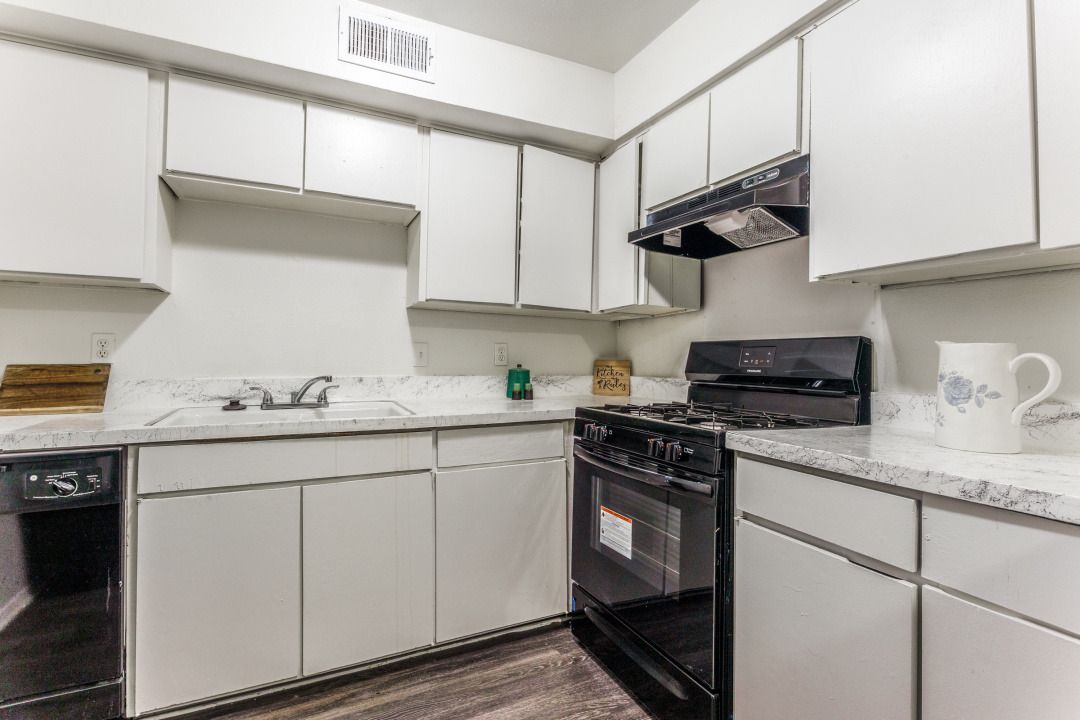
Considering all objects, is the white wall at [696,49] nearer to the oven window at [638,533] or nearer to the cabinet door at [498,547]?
the oven window at [638,533]

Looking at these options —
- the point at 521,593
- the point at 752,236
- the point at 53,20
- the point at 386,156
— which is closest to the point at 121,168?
the point at 53,20

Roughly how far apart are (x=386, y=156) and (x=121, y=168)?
892 mm

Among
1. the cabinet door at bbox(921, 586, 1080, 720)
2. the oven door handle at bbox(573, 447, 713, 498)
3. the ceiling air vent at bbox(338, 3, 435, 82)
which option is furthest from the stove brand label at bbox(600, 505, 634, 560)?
the ceiling air vent at bbox(338, 3, 435, 82)

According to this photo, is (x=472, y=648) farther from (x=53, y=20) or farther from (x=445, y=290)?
(x=53, y=20)

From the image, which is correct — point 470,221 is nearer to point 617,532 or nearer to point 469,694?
point 617,532

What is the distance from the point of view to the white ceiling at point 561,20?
1907 millimetres

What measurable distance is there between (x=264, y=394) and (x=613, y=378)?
1656mm

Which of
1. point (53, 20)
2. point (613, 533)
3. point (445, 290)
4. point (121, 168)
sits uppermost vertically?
point (53, 20)

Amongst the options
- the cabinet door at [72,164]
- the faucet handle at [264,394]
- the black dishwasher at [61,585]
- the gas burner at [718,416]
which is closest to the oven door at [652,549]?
the gas burner at [718,416]

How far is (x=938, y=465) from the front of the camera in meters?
0.94

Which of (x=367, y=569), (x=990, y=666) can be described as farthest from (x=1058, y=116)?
(x=367, y=569)

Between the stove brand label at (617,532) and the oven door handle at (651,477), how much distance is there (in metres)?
0.15

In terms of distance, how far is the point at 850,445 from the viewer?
117cm

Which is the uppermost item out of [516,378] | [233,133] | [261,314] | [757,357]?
[233,133]
